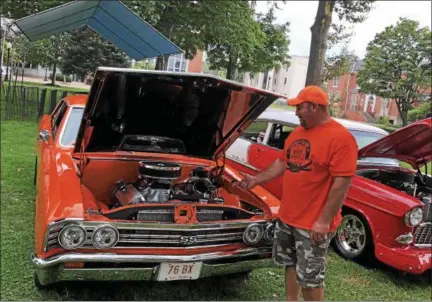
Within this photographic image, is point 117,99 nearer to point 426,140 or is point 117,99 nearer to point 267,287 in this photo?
point 267,287

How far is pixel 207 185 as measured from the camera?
412 centimetres

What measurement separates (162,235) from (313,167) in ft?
3.91

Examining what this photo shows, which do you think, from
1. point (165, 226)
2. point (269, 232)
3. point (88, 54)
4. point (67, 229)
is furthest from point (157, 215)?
point (88, 54)

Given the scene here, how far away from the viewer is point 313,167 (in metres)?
2.85

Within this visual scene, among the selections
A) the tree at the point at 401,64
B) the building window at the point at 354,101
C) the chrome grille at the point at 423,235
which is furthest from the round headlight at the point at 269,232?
the building window at the point at 354,101

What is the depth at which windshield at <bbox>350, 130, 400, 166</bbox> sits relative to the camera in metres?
6.09

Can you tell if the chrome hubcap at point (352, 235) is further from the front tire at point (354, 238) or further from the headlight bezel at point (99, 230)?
the headlight bezel at point (99, 230)

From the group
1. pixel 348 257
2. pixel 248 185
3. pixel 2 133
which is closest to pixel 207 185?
pixel 248 185

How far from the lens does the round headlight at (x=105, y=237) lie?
3.01 meters

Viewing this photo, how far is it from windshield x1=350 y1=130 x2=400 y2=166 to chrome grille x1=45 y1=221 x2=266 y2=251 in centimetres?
332

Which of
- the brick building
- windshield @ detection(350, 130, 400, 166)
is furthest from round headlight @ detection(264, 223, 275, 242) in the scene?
the brick building

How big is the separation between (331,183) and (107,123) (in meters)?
2.17

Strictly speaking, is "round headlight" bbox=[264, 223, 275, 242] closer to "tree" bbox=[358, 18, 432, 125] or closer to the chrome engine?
the chrome engine

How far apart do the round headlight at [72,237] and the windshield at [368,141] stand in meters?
4.19
